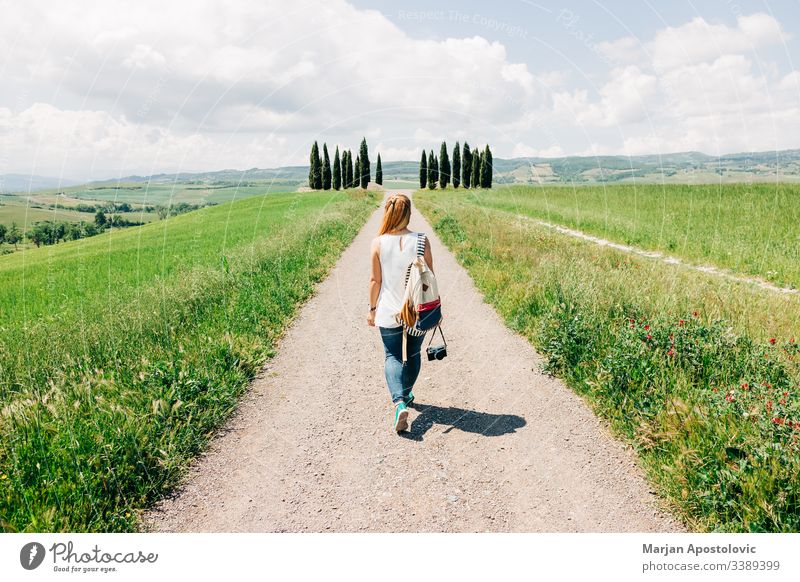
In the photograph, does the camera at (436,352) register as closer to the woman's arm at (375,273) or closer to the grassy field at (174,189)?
the woman's arm at (375,273)

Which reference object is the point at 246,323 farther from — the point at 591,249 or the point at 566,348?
the point at 591,249

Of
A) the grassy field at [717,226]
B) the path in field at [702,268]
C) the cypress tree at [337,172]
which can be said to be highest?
the cypress tree at [337,172]

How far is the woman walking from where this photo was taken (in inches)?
195

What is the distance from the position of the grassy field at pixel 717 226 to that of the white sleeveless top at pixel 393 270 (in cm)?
1183

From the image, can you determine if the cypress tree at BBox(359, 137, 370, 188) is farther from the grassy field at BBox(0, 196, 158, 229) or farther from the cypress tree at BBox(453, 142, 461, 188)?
the grassy field at BBox(0, 196, 158, 229)

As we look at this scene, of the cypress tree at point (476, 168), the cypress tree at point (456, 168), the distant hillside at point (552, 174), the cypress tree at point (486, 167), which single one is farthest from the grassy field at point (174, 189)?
the cypress tree at point (486, 167)

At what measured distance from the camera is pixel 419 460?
14.9 feet

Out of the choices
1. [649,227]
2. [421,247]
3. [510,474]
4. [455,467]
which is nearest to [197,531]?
[455,467]

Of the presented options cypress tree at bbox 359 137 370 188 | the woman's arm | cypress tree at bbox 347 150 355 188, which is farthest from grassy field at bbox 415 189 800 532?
cypress tree at bbox 347 150 355 188

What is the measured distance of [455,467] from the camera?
174 inches

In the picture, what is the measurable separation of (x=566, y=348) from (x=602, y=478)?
2507 millimetres

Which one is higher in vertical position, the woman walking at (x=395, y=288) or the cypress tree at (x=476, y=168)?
the cypress tree at (x=476, y=168)

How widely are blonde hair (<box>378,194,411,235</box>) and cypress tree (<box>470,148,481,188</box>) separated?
44809 millimetres

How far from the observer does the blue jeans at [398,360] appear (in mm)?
5191
